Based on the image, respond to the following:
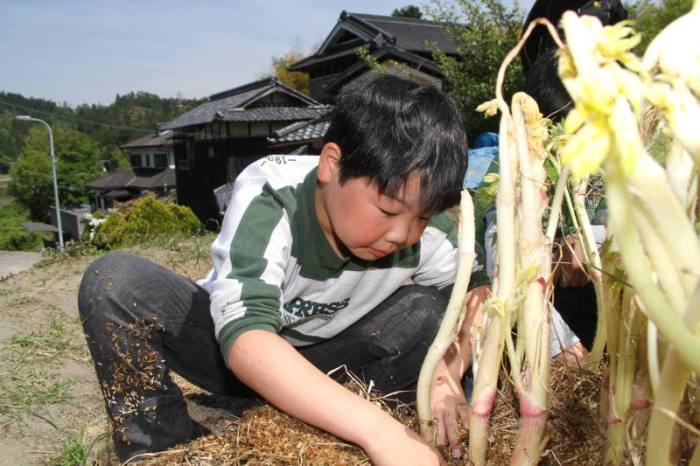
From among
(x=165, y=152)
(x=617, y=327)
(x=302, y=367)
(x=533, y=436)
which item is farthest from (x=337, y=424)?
(x=165, y=152)

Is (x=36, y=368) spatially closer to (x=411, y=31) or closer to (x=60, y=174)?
(x=411, y=31)

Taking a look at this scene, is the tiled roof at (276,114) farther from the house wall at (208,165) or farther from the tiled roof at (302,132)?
the tiled roof at (302,132)

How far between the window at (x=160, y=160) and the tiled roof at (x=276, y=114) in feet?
55.5

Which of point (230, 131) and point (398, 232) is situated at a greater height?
→ point (230, 131)

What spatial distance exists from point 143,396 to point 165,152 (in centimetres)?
3463

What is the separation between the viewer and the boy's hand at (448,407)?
3.06 feet

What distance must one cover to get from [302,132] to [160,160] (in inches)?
865

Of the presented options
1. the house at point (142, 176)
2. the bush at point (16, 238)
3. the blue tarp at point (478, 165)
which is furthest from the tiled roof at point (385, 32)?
the bush at point (16, 238)

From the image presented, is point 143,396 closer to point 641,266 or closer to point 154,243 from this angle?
Answer: point 641,266

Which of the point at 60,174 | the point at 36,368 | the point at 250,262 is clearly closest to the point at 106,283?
the point at 250,262

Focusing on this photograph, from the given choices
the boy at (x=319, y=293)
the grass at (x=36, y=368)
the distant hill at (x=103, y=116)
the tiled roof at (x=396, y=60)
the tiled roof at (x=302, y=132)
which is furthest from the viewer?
the distant hill at (x=103, y=116)

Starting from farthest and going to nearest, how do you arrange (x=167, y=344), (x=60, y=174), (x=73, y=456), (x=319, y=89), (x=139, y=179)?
(x=60, y=174), (x=139, y=179), (x=319, y=89), (x=73, y=456), (x=167, y=344)

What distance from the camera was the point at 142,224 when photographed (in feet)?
28.6

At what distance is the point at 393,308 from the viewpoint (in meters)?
1.59
